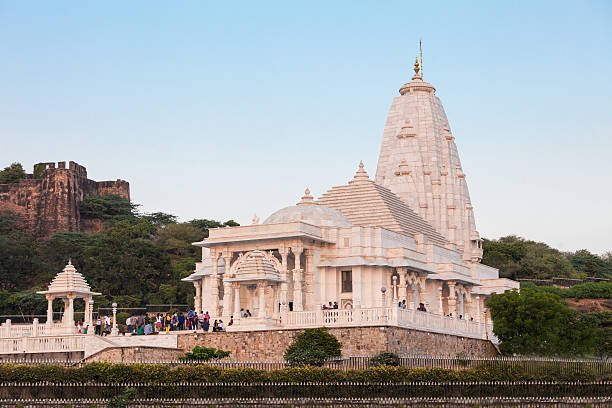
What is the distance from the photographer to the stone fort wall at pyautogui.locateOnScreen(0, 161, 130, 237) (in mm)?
99812

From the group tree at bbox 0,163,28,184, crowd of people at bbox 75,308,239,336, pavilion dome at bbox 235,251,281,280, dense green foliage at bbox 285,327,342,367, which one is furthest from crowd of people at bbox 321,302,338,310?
tree at bbox 0,163,28,184

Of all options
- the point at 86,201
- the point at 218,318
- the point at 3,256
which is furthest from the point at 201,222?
the point at 218,318

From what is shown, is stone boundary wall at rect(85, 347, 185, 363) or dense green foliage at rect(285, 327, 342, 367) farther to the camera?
stone boundary wall at rect(85, 347, 185, 363)

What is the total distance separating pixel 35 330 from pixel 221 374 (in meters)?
11.8

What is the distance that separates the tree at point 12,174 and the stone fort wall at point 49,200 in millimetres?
3935

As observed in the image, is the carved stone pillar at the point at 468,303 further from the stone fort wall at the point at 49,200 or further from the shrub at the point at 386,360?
the stone fort wall at the point at 49,200

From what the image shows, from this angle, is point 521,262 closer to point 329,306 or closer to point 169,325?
point 329,306

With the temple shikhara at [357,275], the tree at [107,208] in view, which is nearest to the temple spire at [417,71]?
the temple shikhara at [357,275]

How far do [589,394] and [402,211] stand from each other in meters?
22.2

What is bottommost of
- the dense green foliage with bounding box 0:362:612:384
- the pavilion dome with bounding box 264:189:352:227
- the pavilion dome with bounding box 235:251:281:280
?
the dense green foliage with bounding box 0:362:612:384

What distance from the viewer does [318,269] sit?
50.0 m

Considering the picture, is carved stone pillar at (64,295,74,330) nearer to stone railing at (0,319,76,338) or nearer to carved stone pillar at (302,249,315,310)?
stone railing at (0,319,76,338)

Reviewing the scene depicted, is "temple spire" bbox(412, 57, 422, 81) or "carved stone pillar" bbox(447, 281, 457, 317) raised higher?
"temple spire" bbox(412, 57, 422, 81)

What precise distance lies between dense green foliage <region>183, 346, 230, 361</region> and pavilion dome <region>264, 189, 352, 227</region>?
403 inches
